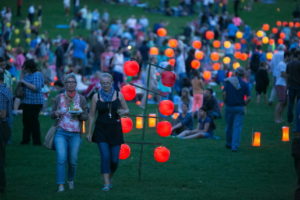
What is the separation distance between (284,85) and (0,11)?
26.5m

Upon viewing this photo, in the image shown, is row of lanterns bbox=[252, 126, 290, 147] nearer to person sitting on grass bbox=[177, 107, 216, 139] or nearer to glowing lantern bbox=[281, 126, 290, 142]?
glowing lantern bbox=[281, 126, 290, 142]

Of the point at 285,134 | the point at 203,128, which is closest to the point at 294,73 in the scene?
the point at 285,134

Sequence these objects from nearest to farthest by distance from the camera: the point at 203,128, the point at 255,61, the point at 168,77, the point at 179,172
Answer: the point at 168,77 < the point at 179,172 < the point at 203,128 < the point at 255,61

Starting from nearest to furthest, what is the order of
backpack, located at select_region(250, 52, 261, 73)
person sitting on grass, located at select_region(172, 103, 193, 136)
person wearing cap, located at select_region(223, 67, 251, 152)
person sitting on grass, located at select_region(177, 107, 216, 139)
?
person wearing cap, located at select_region(223, 67, 251, 152)
person sitting on grass, located at select_region(177, 107, 216, 139)
person sitting on grass, located at select_region(172, 103, 193, 136)
backpack, located at select_region(250, 52, 261, 73)

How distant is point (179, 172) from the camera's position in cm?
1148

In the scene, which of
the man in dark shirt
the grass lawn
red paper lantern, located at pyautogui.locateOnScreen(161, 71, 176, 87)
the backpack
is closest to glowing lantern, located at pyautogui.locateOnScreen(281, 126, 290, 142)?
the grass lawn

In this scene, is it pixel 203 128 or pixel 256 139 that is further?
pixel 203 128

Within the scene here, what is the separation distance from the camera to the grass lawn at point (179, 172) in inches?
383

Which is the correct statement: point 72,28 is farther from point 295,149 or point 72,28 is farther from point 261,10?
point 295,149

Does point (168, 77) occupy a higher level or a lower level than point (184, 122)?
higher

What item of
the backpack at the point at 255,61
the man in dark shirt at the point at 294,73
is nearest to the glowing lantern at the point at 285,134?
the man in dark shirt at the point at 294,73

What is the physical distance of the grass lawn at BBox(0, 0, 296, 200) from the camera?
31.9ft

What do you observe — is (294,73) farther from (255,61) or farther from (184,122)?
(255,61)

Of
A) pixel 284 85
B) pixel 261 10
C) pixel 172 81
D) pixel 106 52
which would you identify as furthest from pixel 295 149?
pixel 261 10
